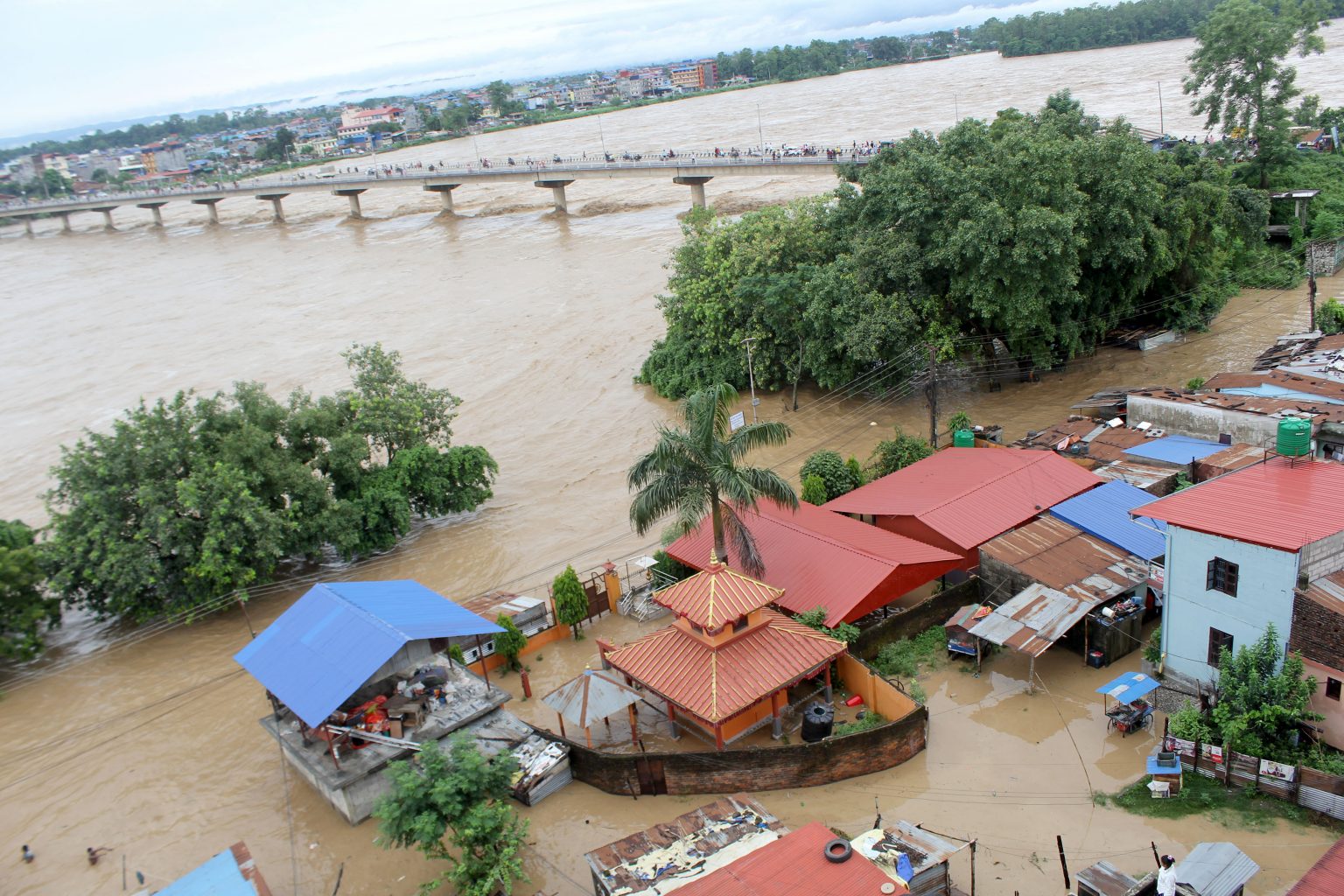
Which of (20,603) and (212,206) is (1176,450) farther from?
(212,206)

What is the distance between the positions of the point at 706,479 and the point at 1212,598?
8540 millimetres

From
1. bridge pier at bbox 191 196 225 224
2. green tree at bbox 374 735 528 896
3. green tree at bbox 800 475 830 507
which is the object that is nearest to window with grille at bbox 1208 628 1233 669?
green tree at bbox 800 475 830 507

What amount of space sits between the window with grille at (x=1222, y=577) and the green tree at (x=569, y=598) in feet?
36.2

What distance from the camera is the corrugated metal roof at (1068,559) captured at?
56.9 feet

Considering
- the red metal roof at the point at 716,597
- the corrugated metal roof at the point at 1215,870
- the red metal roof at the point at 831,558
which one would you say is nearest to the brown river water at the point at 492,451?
the corrugated metal roof at the point at 1215,870

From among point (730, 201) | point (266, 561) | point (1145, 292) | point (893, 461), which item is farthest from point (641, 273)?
point (266, 561)

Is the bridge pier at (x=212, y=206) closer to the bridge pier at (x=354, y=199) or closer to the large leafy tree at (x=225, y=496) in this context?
the bridge pier at (x=354, y=199)

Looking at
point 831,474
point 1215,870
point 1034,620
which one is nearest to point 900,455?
point 831,474

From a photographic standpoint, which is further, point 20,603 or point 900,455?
point 900,455

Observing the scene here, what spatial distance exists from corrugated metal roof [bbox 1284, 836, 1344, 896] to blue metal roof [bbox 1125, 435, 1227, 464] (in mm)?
12377

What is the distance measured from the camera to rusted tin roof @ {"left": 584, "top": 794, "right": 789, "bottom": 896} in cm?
1213

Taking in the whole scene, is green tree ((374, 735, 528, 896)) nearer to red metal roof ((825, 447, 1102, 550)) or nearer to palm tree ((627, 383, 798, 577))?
palm tree ((627, 383, 798, 577))

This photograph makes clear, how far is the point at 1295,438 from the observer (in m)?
15.7

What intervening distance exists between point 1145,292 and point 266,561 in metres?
28.8
